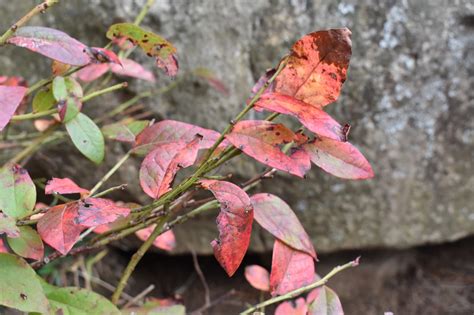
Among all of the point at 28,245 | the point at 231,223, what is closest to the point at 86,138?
the point at 28,245

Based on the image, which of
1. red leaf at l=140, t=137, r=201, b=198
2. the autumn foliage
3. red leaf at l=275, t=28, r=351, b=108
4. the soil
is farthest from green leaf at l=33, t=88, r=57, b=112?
the soil

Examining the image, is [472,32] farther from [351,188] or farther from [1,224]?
[1,224]

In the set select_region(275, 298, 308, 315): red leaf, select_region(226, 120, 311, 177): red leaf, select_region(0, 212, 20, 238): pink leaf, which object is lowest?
select_region(275, 298, 308, 315): red leaf

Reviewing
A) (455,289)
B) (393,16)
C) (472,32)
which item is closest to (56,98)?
(393,16)

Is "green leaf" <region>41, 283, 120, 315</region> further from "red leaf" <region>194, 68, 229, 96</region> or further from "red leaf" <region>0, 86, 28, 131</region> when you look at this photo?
"red leaf" <region>194, 68, 229, 96</region>

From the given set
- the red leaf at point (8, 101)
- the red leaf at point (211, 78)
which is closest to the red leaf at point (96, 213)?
the red leaf at point (8, 101)

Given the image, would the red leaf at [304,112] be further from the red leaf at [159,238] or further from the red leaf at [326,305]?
the red leaf at [159,238]

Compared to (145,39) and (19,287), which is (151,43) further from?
(19,287)
